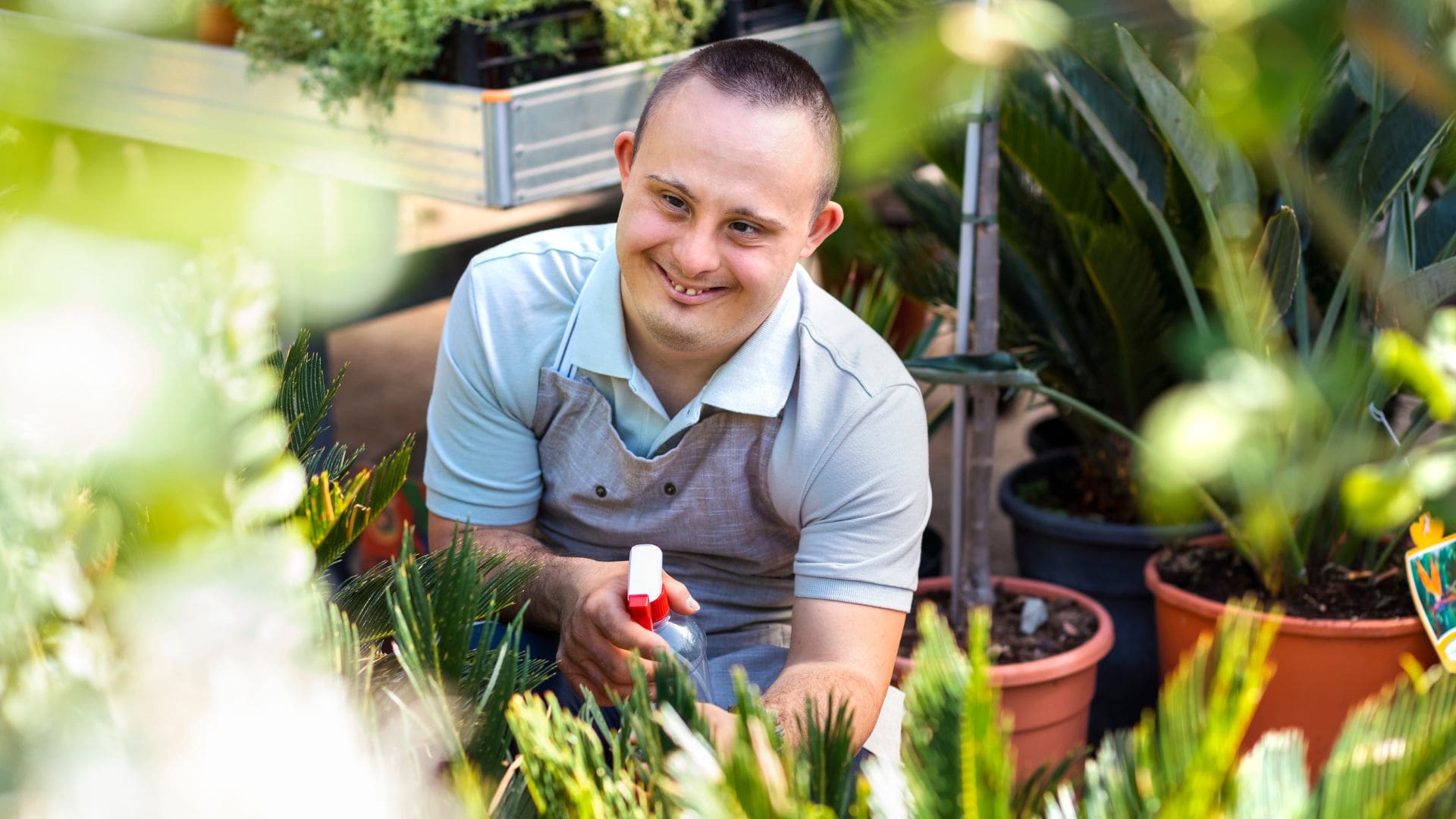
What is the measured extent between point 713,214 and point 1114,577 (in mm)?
1432

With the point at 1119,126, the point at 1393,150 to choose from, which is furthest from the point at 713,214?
the point at 1393,150

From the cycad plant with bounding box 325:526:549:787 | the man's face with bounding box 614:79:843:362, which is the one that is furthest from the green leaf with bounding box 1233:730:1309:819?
the man's face with bounding box 614:79:843:362

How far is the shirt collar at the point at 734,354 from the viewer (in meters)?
1.60

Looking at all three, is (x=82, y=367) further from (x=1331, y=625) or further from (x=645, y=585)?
(x=1331, y=625)

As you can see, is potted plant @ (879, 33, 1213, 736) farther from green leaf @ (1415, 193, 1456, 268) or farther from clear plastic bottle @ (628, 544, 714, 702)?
clear plastic bottle @ (628, 544, 714, 702)

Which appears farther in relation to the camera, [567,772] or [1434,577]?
[1434,577]

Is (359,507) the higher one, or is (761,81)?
(761,81)

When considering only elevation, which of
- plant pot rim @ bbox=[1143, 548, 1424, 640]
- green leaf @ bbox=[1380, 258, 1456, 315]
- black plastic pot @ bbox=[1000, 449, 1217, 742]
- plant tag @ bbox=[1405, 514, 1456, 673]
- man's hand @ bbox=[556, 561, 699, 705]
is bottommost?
black plastic pot @ bbox=[1000, 449, 1217, 742]

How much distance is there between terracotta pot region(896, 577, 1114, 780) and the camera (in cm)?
207

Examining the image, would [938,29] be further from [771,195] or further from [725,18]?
[725,18]

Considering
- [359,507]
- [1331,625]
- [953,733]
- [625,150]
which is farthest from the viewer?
[1331,625]

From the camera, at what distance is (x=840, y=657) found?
1483 millimetres

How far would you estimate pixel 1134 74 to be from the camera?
1684 mm

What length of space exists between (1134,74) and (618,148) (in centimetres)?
65
